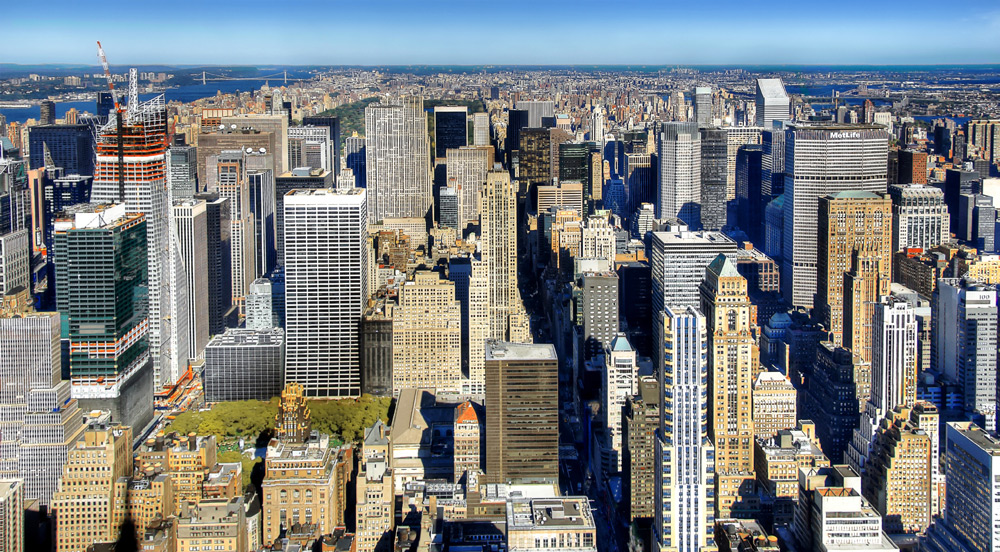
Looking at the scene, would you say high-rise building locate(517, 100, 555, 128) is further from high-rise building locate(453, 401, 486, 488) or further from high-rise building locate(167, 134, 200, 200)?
high-rise building locate(453, 401, 486, 488)

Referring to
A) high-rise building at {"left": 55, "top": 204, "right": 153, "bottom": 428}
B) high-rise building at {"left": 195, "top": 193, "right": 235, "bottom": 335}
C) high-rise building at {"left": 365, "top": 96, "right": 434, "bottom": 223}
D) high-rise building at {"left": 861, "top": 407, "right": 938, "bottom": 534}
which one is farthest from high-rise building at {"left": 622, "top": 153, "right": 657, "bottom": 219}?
high-rise building at {"left": 861, "top": 407, "right": 938, "bottom": 534}

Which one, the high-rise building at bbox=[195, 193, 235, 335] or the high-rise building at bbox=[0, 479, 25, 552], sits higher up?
the high-rise building at bbox=[195, 193, 235, 335]

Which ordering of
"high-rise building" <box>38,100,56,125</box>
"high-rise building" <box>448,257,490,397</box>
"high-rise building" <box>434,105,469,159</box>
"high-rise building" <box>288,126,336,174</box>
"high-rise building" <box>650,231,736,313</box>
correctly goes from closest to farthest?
"high-rise building" <box>448,257,490,397</box> < "high-rise building" <box>650,231,736,313</box> < "high-rise building" <box>38,100,56,125</box> < "high-rise building" <box>288,126,336,174</box> < "high-rise building" <box>434,105,469,159</box>

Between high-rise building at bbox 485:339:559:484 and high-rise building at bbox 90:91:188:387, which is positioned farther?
high-rise building at bbox 90:91:188:387

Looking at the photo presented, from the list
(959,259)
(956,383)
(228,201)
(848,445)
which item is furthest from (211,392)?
(959,259)

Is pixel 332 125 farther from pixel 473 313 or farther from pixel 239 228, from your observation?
pixel 473 313

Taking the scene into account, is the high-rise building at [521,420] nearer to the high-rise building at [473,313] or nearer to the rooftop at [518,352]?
the rooftop at [518,352]

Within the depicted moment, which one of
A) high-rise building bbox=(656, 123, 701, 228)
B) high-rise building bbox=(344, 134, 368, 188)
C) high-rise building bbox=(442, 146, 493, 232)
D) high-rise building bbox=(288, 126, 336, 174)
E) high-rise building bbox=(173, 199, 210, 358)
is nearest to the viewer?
high-rise building bbox=(173, 199, 210, 358)
